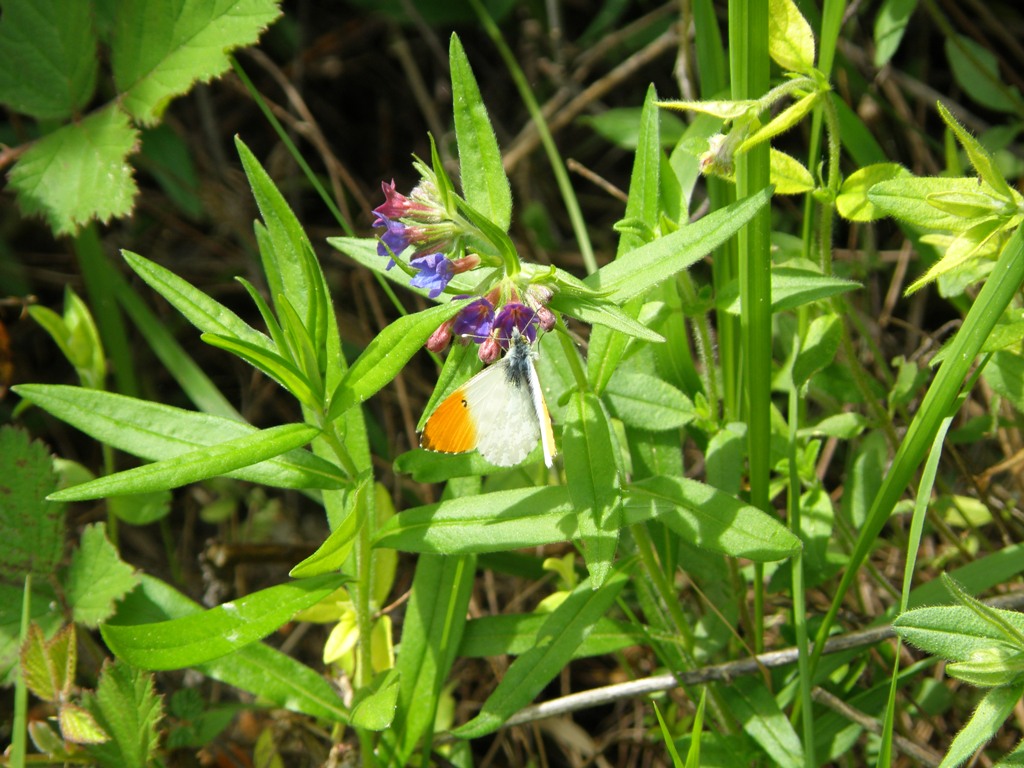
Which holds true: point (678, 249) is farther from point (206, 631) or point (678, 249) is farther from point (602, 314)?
point (206, 631)

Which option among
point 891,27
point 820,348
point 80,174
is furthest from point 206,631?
point 891,27

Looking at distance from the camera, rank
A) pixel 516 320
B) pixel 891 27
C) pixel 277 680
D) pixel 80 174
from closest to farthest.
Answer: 1. pixel 516 320
2. pixel 277 680
3. pixel 80 174
4. pixel 891 27

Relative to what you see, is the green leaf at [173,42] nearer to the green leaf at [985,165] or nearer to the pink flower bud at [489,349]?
the pink flower bud at [489,349]

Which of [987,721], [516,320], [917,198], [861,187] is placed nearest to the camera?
[516,320]

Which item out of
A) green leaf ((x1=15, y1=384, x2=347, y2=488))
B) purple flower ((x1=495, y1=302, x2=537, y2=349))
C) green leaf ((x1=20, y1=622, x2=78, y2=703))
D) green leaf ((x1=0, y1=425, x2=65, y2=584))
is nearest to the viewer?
purple flower ((x1=495, y1=302, x2=537, y2=349))

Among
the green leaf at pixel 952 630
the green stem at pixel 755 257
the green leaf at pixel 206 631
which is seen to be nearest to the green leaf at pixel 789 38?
the green stem at pixel 755 257

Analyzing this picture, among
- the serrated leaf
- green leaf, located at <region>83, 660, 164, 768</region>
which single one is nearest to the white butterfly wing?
green leaf, located at <region>83, 660, 164, 768</region>

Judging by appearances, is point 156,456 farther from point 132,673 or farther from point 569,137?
point 569,137

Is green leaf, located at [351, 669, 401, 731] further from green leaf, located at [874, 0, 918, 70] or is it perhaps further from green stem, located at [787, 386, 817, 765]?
green leaf, located at [874, 0, 918, 70]
